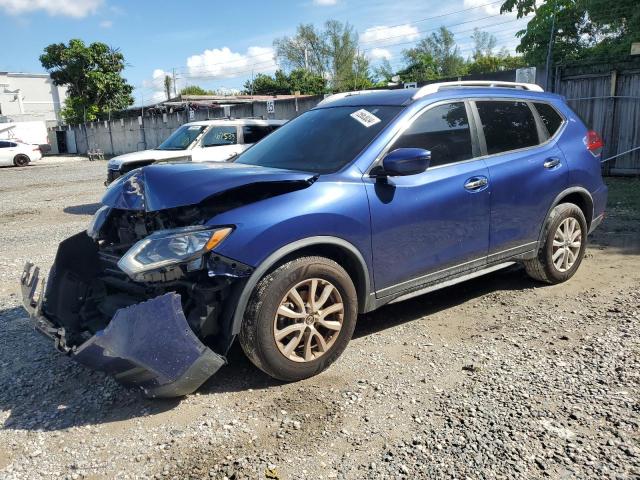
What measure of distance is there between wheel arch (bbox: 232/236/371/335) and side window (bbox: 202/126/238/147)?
838 cm

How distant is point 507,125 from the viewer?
474cm

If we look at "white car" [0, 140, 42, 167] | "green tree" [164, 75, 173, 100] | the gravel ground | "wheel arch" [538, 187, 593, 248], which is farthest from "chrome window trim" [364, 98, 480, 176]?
"green tree" [164, 75, 173, 100]

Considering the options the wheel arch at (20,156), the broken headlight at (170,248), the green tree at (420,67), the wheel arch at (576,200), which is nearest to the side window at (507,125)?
the wheel arch at (576,200)

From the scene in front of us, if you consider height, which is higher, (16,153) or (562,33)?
(562,33)

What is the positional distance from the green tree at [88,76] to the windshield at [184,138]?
1555 inches

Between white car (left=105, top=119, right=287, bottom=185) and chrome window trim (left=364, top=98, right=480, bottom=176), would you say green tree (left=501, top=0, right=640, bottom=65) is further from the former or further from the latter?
chrome window trim (left=364, top=98, right=480, bottom=176)

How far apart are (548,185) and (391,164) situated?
194 cm

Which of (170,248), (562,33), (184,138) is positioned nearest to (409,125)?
(170,248)

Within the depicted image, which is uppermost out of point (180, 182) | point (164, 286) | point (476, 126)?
point (476, 126)

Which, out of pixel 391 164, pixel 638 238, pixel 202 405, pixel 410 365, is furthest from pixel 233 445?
pixel 638 238

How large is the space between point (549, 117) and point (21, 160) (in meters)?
31.7

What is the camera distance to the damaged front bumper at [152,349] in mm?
2926

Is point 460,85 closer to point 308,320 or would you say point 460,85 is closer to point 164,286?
point 308,320

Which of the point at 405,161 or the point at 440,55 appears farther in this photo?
the point at 440,55
